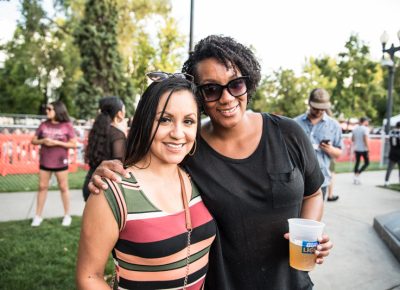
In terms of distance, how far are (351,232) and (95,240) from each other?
15.7 ft

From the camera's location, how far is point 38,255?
155 inches

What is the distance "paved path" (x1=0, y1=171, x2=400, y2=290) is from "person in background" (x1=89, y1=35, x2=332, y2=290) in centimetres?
207

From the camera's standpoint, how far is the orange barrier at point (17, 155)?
891cm

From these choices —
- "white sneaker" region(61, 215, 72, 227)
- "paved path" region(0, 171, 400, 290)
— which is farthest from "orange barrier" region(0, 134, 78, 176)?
"white sneaker" region(61, 215, 72, 227)

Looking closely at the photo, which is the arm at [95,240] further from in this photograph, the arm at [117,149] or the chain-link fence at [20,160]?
the chain-link fence at [20,160]

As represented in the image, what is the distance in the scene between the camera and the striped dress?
128cm

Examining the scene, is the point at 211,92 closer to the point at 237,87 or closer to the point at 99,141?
the point at 237,87

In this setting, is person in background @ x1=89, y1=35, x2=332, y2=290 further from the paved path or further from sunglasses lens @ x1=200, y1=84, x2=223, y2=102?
the paved path

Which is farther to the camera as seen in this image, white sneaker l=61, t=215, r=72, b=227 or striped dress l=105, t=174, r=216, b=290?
white sneaker l=61, t=215, r=72, b=227

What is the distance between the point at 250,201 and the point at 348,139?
14908mm

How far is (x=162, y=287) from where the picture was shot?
1.36 metres

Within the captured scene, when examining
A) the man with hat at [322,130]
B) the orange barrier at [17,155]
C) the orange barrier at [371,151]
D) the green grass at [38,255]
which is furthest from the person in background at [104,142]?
the orange barrier at [371,151]

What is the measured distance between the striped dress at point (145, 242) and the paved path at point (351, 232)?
2.51 metres

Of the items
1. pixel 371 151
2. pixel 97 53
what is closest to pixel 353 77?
pixel 371 151
